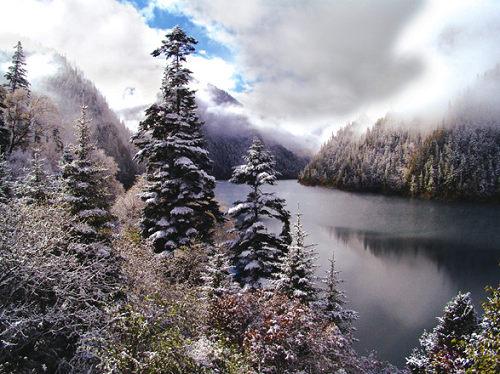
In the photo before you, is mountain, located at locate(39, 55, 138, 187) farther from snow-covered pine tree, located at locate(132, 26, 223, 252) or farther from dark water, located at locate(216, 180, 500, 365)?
snow-covered pine tree, located at locate(132, 26, 223, 252)

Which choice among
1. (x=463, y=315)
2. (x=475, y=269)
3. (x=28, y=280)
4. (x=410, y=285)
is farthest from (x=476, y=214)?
(x=28, y=280)

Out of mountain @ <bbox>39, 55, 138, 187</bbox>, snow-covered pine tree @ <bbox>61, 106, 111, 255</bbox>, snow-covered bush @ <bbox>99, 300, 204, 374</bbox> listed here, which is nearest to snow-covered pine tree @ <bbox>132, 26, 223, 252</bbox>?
snow-covered pine tree @ <bbox>61, 106, 111, 255</bbox>

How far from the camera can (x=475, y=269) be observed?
53.8m

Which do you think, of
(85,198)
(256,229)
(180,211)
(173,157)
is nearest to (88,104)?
(173,157)

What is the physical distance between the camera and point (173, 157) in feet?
71.9

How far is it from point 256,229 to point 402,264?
4047 centimetres

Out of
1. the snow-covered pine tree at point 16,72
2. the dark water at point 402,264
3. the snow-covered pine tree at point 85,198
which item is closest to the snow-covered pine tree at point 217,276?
the snow-covered pine tree at point 85,198

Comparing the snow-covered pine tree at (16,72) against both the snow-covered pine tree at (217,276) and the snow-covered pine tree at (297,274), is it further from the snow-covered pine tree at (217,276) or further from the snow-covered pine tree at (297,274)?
the snow-covered pine tree at (297,274)

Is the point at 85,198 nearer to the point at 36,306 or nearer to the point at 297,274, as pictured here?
the point at 36,306

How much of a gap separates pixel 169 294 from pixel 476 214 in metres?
→ 120

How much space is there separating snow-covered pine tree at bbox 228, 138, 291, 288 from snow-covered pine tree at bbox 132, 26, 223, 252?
2.43m

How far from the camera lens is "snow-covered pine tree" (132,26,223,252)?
21359mm

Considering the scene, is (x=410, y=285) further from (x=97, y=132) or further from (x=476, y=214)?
(x=97, y=132)

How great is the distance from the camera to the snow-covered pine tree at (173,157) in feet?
70.1
